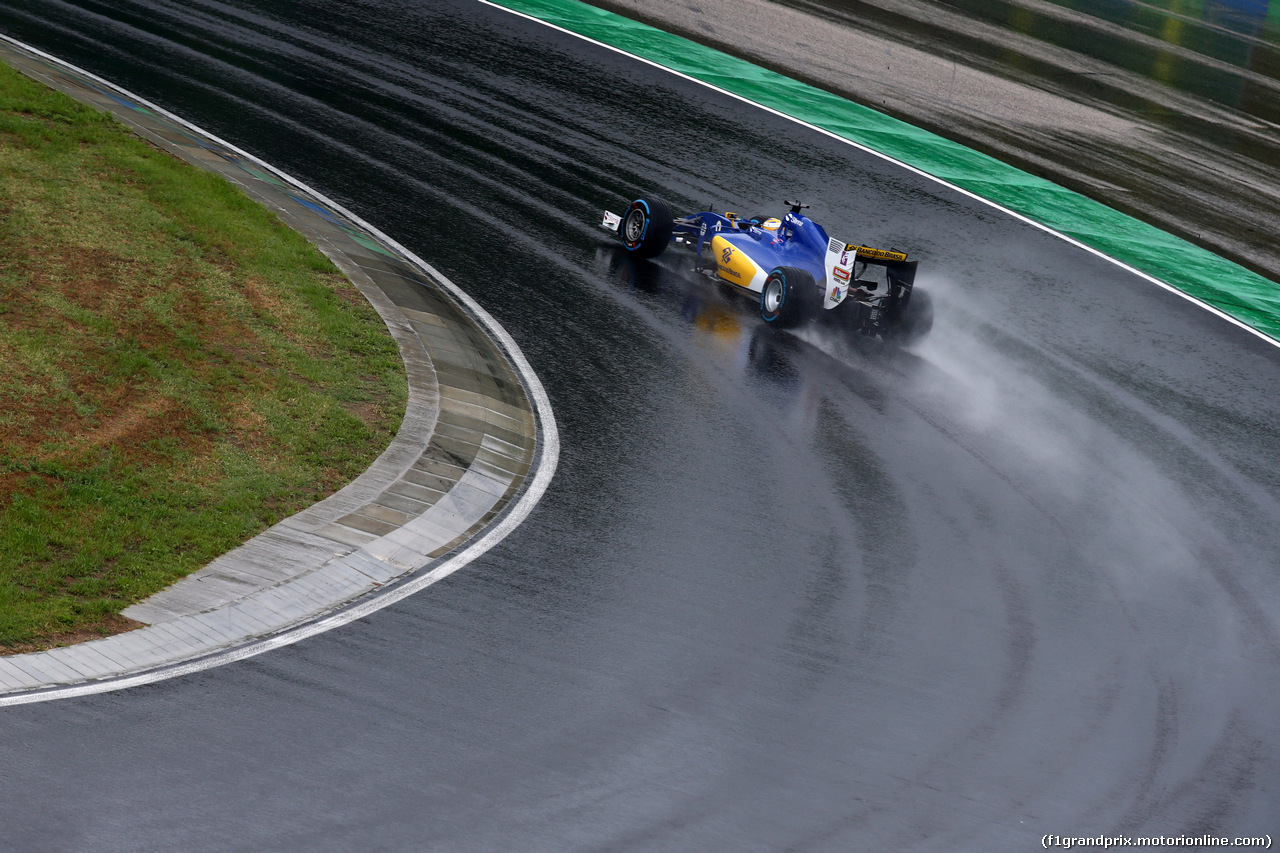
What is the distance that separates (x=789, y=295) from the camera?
14336mm

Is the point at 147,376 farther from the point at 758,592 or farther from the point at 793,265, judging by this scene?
the point at 793,265

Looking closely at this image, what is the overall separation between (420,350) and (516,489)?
2679mm

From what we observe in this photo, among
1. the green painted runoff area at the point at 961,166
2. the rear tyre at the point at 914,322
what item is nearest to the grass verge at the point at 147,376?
the rear tyre at the point at 914,322

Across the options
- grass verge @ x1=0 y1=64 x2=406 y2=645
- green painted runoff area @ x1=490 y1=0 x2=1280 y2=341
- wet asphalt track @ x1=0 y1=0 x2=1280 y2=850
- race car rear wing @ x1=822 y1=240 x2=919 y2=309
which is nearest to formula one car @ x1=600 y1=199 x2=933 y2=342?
race car rear wing @ x1=822 y1=240 x2=919 y2=309

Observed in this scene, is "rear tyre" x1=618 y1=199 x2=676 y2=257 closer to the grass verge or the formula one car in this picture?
the formula one car

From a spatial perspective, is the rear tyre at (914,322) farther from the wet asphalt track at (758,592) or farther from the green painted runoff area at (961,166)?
the green painted runoff area at (961,166)

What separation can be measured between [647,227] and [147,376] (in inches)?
281

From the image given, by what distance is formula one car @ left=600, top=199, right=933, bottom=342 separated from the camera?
1435 cm

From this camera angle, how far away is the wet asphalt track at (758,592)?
692 centimetres

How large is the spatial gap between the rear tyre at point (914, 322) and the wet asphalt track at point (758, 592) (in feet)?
0.65

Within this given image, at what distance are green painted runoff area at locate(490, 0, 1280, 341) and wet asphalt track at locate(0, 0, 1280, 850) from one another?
1010 mm

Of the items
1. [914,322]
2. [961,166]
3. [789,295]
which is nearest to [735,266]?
[789,295]

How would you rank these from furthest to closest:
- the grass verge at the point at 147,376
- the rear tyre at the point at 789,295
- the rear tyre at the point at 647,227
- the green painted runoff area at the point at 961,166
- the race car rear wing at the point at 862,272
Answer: the green painted runoff area at the point at 961,166 → the rear tyre at the point at 647,227 → the rear tyre at the point at 789,295 → the race car rear wing at the point at 862,272 → the grass verge at the point at 147,376

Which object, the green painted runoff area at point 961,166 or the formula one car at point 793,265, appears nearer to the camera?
the formula one car at point 793,265
